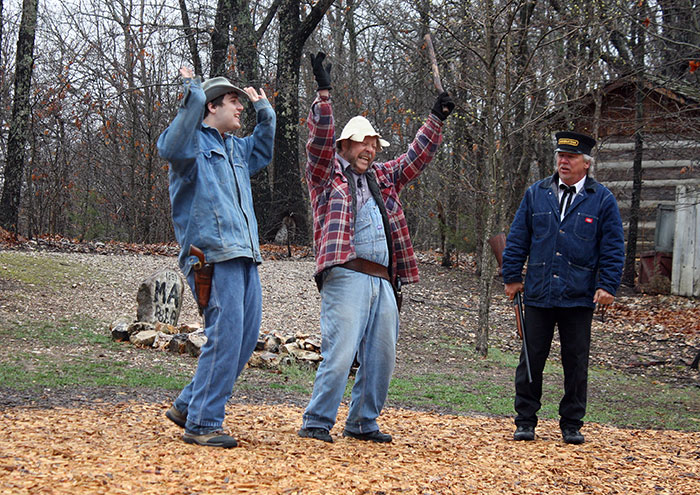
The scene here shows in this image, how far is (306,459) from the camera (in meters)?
4.09

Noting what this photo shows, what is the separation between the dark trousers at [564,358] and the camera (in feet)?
17.3

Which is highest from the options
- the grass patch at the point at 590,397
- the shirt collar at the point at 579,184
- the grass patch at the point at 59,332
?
the shirt collar at the point at 579,184

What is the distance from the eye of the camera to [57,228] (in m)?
19.2

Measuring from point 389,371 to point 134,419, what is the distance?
1766 millimetres

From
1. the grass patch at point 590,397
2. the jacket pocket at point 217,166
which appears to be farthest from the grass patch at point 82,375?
the jacket pocket at point 217,166

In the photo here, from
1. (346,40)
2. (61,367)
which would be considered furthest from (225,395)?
(346,40)

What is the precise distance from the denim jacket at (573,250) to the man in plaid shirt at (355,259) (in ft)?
3.08

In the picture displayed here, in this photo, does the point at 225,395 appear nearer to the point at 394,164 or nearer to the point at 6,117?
the point at 394,164

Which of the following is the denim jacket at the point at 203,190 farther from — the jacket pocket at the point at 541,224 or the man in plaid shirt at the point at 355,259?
the jacket pocket at the point at 541,224

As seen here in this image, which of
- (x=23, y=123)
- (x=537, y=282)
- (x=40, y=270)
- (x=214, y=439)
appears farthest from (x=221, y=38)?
Result: (x=214, y=439)

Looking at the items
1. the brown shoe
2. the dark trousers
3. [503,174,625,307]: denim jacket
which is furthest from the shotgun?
the brown shoe

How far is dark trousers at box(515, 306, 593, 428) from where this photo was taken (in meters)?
5.28

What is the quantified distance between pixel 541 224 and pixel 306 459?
7.98 ft

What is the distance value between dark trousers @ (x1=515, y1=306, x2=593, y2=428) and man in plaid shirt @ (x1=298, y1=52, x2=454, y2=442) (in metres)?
1.02
